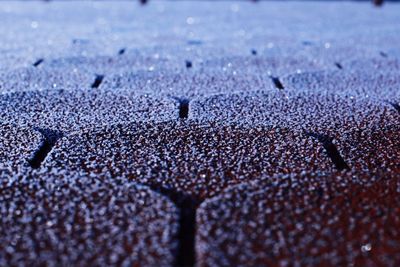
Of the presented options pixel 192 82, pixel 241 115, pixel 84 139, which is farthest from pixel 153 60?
pixel 84 139

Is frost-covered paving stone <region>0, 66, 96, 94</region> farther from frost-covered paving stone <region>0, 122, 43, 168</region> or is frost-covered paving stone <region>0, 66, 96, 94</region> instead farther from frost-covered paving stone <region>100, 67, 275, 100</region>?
frost-covered paving stone <region>0, 122, 43, 168</region>

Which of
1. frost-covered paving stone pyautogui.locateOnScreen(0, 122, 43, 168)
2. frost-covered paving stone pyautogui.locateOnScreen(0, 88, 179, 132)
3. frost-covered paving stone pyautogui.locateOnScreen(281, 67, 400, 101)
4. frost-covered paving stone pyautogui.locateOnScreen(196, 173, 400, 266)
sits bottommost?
frost-covered paving stone pyautogui.locateOnScreen(281, 67, 400, 101)

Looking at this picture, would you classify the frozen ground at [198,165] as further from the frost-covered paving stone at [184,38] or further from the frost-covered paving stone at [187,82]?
the frost-covered paving stone at [184,38]

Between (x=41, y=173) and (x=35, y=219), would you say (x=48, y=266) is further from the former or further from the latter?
(x=41, y=173)

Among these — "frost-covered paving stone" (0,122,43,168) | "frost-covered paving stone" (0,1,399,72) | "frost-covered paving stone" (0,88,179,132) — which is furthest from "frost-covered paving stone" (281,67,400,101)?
"frost-covered paving stone" (0,122,43,168)

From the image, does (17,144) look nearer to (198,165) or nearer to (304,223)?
(198,165)

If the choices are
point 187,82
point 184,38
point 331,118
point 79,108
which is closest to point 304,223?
point 331,118
